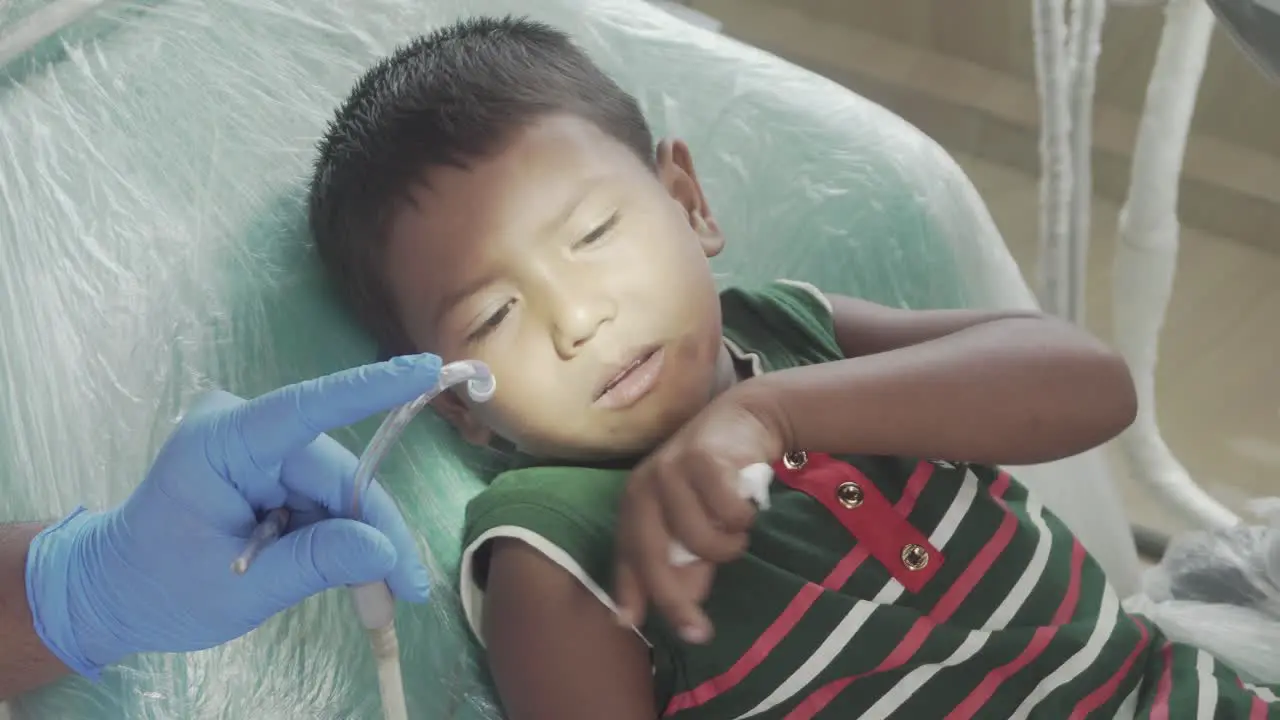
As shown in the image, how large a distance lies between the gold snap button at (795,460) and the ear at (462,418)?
22cm

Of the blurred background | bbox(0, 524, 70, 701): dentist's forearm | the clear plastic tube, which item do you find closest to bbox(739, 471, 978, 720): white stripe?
the clear plastic tube

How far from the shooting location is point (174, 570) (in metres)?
0.78

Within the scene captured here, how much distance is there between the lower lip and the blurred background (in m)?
1.07

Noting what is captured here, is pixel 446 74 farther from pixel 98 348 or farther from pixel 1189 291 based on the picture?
pixel 1189 291

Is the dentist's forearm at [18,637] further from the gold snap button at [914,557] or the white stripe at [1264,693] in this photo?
the white stripe at [1264,693]

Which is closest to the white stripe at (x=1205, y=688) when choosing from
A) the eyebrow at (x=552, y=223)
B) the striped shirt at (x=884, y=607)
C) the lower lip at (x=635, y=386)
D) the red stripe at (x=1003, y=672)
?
the striped shirt at (x=884, y=607)

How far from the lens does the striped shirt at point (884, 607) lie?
94 cm

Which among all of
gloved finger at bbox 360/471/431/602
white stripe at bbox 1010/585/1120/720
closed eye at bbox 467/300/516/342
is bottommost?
white stripe at bbox 1010/585/1120/720

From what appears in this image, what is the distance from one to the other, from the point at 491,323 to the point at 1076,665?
0.51m

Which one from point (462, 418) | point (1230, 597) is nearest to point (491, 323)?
point (462, 418)

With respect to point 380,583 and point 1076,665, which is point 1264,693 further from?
point 380,583

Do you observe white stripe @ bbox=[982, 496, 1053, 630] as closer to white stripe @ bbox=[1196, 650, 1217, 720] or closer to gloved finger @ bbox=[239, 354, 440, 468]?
white stripe @ bbox=[1196, 650, 1217, 720]

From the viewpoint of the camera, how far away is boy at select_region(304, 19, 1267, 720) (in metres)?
0.91

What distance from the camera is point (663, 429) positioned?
98cm
